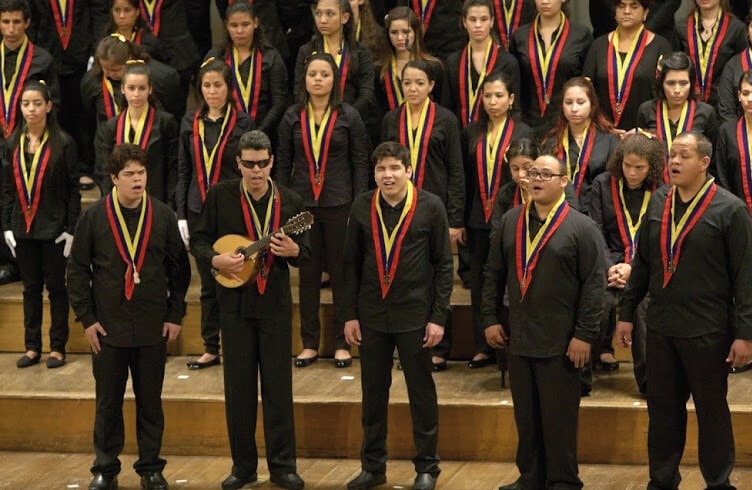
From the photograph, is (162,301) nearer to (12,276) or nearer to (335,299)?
(335,299)

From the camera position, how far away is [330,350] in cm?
741

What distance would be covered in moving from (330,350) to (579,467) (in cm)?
157

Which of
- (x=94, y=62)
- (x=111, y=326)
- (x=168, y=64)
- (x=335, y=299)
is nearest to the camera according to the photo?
(x=111, y=326)

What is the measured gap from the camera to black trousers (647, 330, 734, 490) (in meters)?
5.59

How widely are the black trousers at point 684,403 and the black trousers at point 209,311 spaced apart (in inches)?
94.4

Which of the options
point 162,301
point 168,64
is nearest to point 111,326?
point 162,301

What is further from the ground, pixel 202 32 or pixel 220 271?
pixel 202 32

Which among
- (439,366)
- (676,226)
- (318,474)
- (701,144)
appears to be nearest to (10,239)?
(318,474)

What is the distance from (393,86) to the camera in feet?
25.6

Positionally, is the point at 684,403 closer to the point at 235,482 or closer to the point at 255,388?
the point at 255,388

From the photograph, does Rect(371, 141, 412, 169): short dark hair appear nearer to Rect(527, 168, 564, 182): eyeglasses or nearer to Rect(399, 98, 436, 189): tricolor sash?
Rect(527, 168, 564, 182): eyeglasses

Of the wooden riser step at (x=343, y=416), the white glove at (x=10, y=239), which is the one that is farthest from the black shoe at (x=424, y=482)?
the white glove at (x=10, y=239)

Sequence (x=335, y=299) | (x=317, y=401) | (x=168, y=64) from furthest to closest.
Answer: (x=168, y=64) < (x=335, y=299) < (x=317, y=401)

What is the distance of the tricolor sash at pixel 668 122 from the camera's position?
7.04 meters
